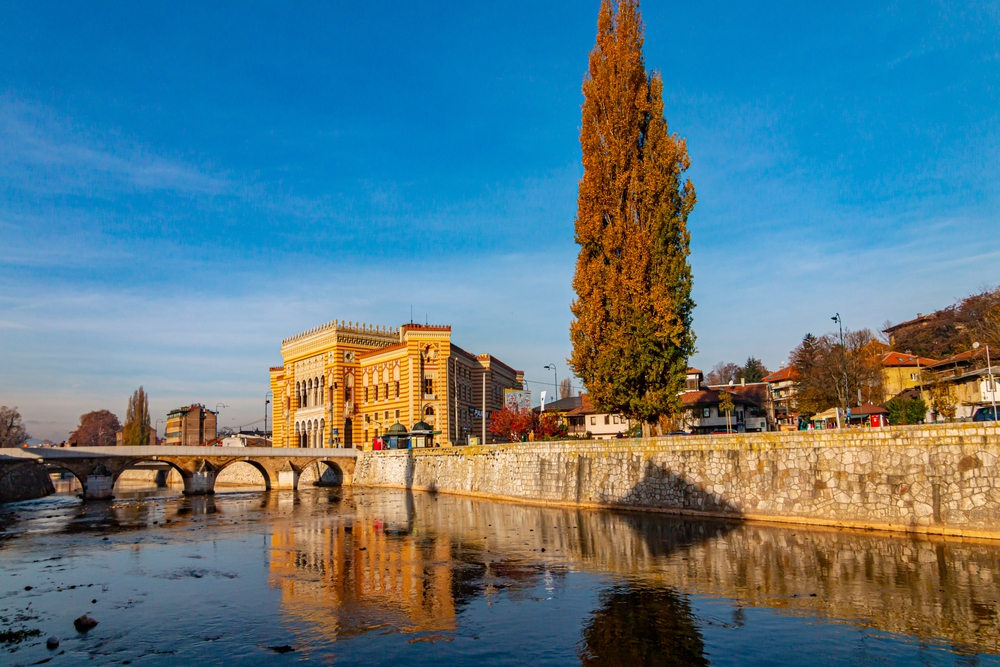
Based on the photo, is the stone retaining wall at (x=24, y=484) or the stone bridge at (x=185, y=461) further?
the stone retaining wall at (x=24, y=484)

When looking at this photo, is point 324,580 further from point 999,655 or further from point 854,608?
point 999,655

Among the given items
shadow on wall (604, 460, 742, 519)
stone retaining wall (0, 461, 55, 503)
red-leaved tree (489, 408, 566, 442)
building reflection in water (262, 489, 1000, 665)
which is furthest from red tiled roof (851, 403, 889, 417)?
stone retaining wall (0, 461, 55, 503)

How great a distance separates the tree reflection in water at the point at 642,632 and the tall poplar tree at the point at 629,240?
17.6 m

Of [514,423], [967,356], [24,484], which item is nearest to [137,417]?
[24,484]

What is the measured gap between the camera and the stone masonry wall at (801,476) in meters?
21.3

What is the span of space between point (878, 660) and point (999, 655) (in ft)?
6.91

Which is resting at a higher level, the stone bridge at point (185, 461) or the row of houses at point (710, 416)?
the row of houses at point (710, 416)

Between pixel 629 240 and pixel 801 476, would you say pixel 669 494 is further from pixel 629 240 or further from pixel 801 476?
pixel 629 240

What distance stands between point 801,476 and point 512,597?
14.7 metres

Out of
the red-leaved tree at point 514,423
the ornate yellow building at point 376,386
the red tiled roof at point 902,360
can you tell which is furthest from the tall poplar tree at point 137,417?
the red tiled roof at point 902,360

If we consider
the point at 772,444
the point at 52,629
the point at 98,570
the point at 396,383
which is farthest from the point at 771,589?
the point at 396,383

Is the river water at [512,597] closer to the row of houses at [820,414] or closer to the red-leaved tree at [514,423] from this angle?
the row of houses at [820,414]

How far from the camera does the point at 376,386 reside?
6825 cm

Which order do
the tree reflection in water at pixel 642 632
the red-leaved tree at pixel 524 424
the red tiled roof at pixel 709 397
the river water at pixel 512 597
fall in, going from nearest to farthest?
the tree reflection in water at pixel 642 632
the river water at pixel 512 597
the red-leaved tree at pixel 524 424
the red tiled roof at pixel 709 397
